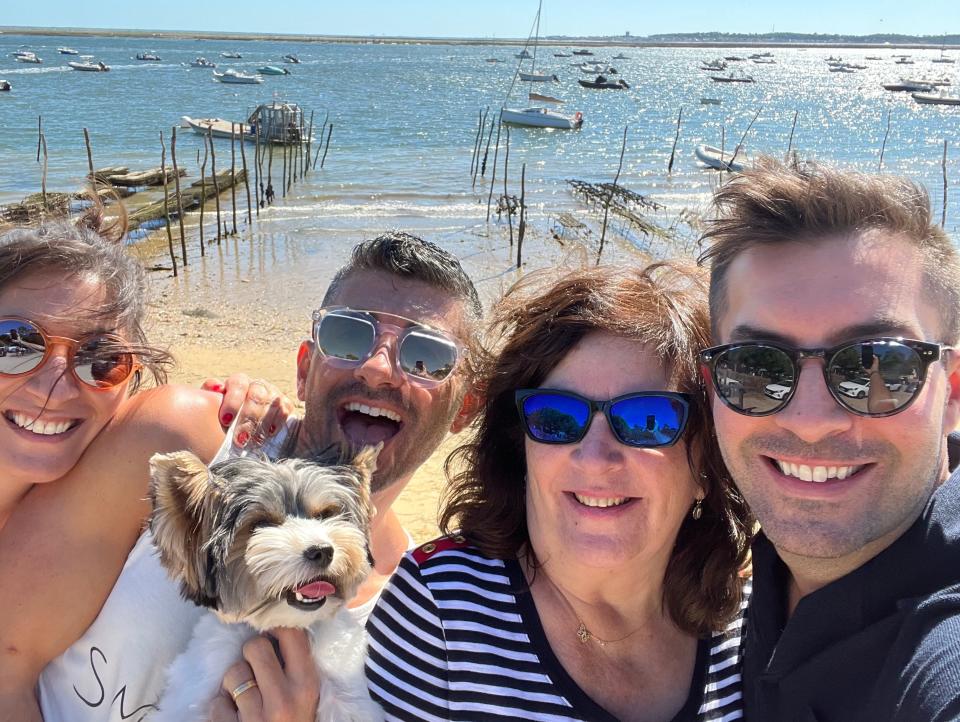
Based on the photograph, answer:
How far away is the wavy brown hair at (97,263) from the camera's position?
3441 millimetres

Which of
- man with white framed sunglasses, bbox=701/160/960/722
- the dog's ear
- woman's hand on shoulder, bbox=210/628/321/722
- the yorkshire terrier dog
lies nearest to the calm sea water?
man with white framed sunglasses, bbox=701/160/960/722

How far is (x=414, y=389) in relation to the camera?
3912 millimetres

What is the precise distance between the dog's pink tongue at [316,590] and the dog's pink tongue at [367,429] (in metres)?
0.97

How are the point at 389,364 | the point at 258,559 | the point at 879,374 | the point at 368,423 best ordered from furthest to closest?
1. the point at 368,423
2. the point at 389,364
3. the point at 258,559
4. the point at 879,374

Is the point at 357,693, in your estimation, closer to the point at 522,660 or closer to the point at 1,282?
the point at 522,660

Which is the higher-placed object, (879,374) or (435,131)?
(879,374)

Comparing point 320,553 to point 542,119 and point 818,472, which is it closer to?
point 818,472

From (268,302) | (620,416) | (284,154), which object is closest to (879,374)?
(620,416)

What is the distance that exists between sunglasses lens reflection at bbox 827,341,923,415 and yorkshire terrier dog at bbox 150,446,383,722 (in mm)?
1861

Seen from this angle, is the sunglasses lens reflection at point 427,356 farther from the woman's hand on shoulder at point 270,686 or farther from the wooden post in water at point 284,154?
the wooden post in water at point 284,154

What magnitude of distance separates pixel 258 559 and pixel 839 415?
209 centimetres

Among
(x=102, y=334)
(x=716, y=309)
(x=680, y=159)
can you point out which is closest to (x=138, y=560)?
(x=102, y=334)

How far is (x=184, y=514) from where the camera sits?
2.93 metres

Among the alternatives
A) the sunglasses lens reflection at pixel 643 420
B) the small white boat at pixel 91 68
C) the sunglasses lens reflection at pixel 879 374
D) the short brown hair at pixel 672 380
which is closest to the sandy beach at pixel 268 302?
the short brown hair at pixel 672 380
